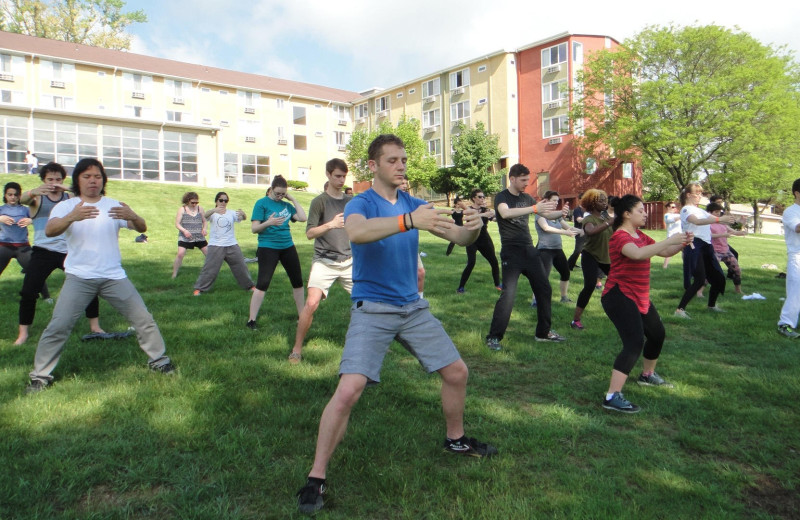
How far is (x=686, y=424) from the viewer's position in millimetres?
4445

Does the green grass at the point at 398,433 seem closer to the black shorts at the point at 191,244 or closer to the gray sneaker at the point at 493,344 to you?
the gray sneaker at the point at 493,344

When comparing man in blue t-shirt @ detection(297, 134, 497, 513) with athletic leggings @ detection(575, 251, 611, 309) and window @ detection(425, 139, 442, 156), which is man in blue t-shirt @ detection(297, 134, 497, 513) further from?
window @ detection(425, 139, 442, 156)

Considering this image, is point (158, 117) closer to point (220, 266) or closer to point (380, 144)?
point (220, 266)

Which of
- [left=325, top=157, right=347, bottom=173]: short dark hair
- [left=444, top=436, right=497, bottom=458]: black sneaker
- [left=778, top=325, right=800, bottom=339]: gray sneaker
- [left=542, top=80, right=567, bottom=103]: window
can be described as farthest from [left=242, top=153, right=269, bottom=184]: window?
[left=444, top=436, right=497, bottom=458]: black sneaker

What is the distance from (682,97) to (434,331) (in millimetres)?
39934

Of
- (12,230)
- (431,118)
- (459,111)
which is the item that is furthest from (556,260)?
(431,118)

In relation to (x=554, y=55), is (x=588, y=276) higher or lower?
lower

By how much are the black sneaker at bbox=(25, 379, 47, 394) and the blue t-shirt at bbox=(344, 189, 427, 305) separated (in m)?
3.39

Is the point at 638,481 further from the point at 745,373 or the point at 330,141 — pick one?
the point at 330,141

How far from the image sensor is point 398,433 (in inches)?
163

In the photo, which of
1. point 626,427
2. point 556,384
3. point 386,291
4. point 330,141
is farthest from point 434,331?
point 330,141

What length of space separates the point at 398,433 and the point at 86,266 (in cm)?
335

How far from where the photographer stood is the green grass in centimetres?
324

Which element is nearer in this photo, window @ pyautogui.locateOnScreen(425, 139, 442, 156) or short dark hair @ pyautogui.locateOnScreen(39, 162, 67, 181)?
short dark hair @ pyautogui.locateOnScreen(39, 162, 67, 181)
